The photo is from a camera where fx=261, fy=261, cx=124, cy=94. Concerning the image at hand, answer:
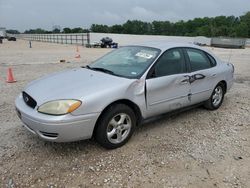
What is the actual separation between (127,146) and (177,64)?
1.68m

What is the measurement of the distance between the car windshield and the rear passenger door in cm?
83

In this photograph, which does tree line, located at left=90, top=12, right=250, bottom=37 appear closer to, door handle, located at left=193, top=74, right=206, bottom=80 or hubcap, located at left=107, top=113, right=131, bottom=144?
door handle, located at left=193, top=74, right=206, bottom=80

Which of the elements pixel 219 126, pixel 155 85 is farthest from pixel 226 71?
pixel 155 85

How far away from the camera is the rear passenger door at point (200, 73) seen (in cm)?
471

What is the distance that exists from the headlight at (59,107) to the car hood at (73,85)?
0.07 metres

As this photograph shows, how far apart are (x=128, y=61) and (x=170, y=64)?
70cm

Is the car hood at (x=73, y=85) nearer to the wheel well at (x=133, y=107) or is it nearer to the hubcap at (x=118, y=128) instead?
the wheel well at (x=133, y=107)

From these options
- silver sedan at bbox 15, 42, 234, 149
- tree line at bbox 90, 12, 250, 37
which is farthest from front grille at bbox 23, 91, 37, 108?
tree line at bbox 90, 12, 250, 37

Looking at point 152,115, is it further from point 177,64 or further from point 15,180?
point 15,180

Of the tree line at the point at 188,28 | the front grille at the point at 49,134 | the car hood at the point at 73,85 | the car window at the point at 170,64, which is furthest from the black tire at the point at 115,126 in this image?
the tree line at the point at 188,28

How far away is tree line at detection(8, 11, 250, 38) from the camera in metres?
87.6

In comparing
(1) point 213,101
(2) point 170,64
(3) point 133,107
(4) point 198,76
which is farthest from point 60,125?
(1) point 213,101

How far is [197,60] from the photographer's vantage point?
4938 millimetres

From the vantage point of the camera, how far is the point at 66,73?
14.0ft
